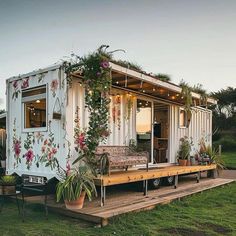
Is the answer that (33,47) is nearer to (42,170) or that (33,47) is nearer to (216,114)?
(42,170)

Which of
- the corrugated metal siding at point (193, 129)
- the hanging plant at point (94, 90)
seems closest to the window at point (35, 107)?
the hanging plant at point (94, 90)

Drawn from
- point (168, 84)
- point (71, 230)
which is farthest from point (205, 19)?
point (71, 230)

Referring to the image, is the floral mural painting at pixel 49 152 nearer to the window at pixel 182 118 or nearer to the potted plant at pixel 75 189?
the potted plant at pixel 75 189

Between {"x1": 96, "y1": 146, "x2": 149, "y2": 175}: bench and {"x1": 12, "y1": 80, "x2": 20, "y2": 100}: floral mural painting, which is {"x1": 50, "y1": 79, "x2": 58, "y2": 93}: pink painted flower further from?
{"x1": 96, "y1": 146, "x2": 149, "y2": 175}: bench

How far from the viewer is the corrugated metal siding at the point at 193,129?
9.43m

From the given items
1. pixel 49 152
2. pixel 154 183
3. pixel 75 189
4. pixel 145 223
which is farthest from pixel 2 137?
pixel 145 223

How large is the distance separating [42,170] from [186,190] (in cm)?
341

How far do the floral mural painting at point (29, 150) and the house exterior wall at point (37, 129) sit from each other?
0.04 metres

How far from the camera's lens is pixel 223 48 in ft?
36.7

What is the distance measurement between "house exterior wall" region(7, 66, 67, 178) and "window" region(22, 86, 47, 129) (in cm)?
10

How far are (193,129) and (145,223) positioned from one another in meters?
6.22

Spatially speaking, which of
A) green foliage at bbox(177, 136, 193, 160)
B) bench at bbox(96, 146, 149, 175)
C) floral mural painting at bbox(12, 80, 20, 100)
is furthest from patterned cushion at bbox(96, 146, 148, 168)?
green foliage at bbox(177, 136, 193, 160)

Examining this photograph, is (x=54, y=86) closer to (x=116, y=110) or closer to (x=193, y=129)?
(x=116, y=110)

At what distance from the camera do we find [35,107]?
21.7 ft
